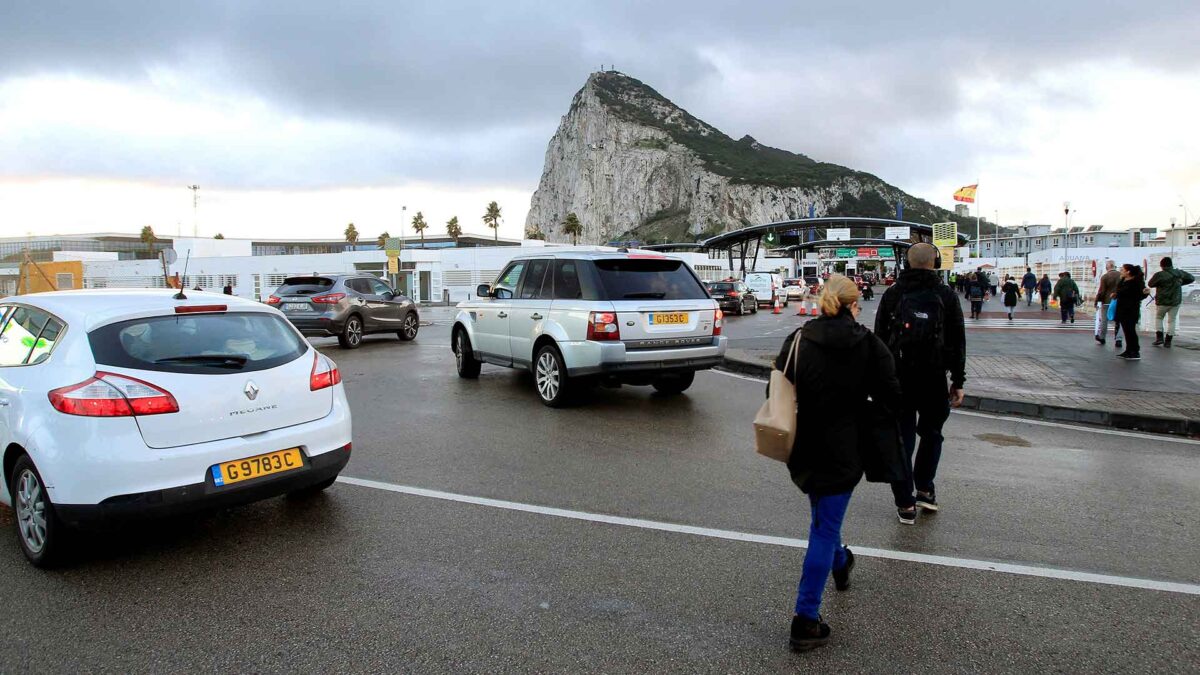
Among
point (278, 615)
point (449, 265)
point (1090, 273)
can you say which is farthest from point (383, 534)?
point (449, 265)

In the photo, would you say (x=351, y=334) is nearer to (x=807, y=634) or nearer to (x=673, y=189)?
(x=807, y=634)

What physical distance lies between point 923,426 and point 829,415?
6.73 feet

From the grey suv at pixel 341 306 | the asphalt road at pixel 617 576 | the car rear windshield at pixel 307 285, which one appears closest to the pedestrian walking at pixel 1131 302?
the asphalt road at pixel 617 576

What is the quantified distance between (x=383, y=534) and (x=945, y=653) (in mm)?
3161

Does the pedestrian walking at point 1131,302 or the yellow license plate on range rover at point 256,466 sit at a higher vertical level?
the pedestrian walking at point 1131,302

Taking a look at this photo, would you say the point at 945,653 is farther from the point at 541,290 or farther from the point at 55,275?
the point at 55,275

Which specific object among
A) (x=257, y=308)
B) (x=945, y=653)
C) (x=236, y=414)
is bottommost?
(x=945, y=653)

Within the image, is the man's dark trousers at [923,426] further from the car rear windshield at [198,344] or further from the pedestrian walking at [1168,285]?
the pedestrian walking at [1168,285]

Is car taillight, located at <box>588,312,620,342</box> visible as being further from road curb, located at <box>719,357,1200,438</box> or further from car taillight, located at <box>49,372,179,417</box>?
car taillight, located at <box>49,372,179,417</box>

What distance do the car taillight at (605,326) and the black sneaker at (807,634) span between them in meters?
5.21

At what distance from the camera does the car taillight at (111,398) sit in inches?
Answer: 152

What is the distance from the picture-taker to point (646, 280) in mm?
8664

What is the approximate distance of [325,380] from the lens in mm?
4973

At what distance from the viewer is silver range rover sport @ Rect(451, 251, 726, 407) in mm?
8242
